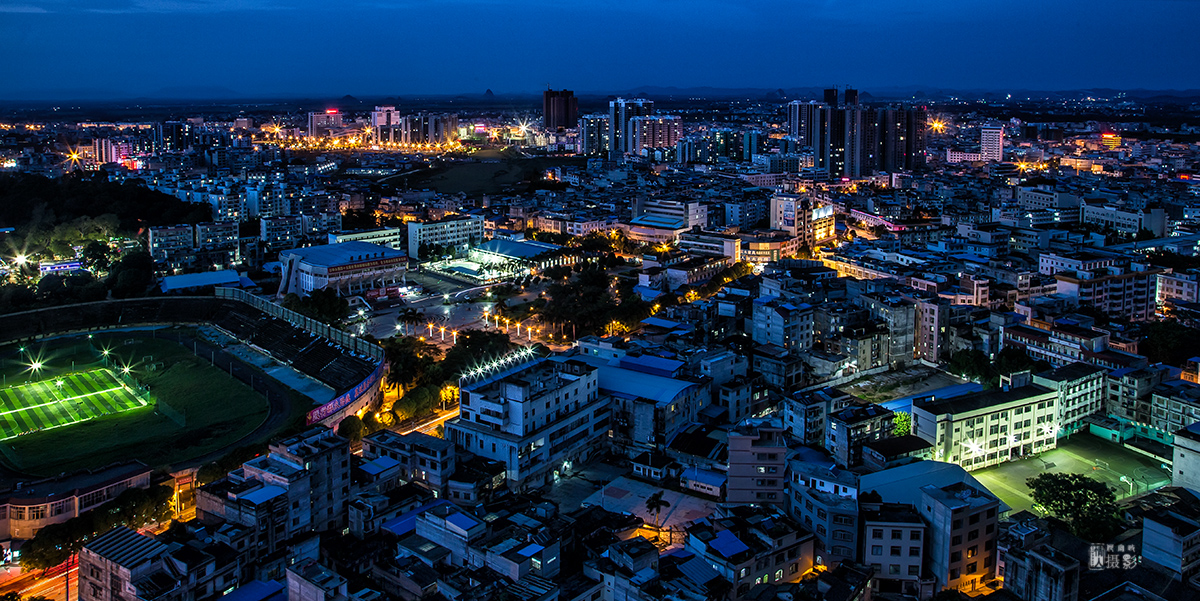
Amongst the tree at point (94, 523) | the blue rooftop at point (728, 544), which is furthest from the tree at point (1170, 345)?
the tree at point (94, 523)

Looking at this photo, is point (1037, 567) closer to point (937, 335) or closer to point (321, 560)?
point (321, 560)

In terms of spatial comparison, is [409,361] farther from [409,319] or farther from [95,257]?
[95,257]

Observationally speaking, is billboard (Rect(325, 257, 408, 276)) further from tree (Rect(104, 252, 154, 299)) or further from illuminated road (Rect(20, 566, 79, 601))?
illuminated road (Rect(20, 566, 79, 601))

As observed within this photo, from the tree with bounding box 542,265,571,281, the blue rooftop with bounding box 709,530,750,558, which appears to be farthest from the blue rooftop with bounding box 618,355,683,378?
the tree with bounding box 542,265,571,281

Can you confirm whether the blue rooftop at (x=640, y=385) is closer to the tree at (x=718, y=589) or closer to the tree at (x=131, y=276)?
the tree at (x=718, y=589)

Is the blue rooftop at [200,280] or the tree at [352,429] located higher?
the blue rooftop at [200,280]

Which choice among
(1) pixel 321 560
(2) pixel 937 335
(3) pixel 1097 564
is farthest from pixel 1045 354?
(1) pixel 321 560
